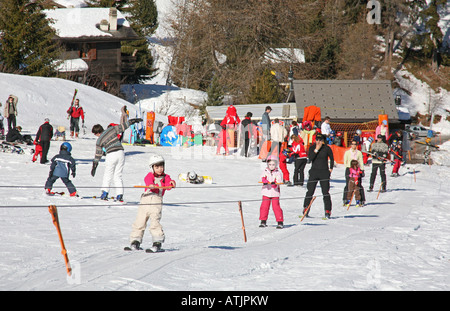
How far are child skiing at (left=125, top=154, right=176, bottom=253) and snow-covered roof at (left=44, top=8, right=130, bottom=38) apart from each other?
43016 millimetres

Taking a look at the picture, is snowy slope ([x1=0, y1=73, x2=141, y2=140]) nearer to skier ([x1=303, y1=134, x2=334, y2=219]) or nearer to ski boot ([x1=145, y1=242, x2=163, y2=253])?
skier ([x1=303, y1=134, x2=334, y2=219])

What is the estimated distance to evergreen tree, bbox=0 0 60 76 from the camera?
41.2 meters

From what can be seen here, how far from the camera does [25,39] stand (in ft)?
139

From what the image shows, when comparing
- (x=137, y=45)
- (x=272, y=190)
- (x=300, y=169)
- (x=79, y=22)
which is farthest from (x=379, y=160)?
(x=137, y=45)

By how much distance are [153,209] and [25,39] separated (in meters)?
37.8

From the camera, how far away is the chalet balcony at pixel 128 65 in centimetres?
5106

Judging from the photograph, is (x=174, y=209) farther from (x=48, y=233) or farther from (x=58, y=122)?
(x=58, y=122)

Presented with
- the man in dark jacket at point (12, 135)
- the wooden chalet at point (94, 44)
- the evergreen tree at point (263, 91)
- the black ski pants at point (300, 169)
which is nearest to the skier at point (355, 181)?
the black ski pants at point (300, 169)

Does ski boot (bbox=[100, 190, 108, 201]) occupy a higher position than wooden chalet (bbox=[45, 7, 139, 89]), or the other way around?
wooden chalet (bbox=[45, 7, 139, 89])

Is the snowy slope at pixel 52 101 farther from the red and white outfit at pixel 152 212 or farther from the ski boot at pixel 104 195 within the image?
the red and white outfit at pixel 152 212

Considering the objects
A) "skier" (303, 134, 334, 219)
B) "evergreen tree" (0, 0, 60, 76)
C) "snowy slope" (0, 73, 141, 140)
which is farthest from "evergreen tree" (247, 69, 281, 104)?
"skier" (303, 134, 334, 219)

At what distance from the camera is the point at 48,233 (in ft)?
32.3

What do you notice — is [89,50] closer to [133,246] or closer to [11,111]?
[11,111]
